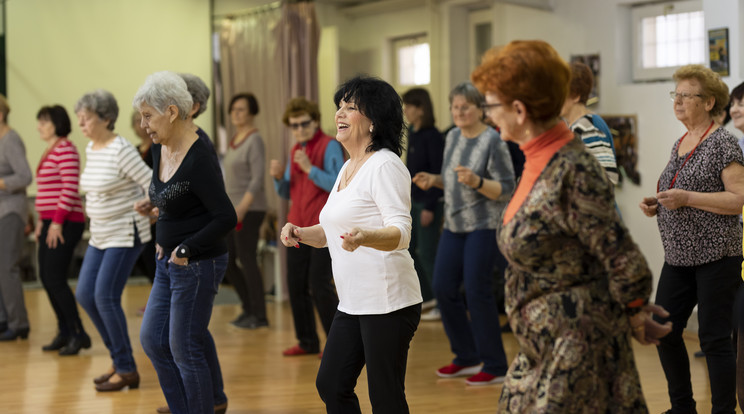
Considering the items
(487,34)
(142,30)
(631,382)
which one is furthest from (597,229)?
(142,30)

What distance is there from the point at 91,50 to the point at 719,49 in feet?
18.2

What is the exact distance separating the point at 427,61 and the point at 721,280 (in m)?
4.92

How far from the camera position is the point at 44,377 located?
4.79 meters

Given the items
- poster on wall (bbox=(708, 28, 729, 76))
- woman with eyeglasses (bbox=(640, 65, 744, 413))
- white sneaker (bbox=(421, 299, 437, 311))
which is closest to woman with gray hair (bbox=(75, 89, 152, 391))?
Answer: woman with eyeglasses (bbox=(640, 65, 744, 413))

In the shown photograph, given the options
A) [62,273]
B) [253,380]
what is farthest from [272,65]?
[253,380]

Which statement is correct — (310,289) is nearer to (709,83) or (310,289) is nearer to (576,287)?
(709,83)

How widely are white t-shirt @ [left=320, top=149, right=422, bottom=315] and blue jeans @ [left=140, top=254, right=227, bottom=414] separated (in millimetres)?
752

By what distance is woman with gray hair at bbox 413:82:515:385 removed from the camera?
14.4 ft

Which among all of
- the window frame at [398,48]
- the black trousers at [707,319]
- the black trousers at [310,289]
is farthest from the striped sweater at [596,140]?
the window frame at [398,48]

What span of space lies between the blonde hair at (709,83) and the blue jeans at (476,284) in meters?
1.34

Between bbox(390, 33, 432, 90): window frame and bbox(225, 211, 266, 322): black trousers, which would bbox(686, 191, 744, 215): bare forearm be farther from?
bbox(390, 33, 432, 90): window frame

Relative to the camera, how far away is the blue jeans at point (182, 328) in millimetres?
3184

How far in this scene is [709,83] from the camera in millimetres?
3328

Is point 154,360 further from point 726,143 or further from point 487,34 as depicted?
point 487,34
